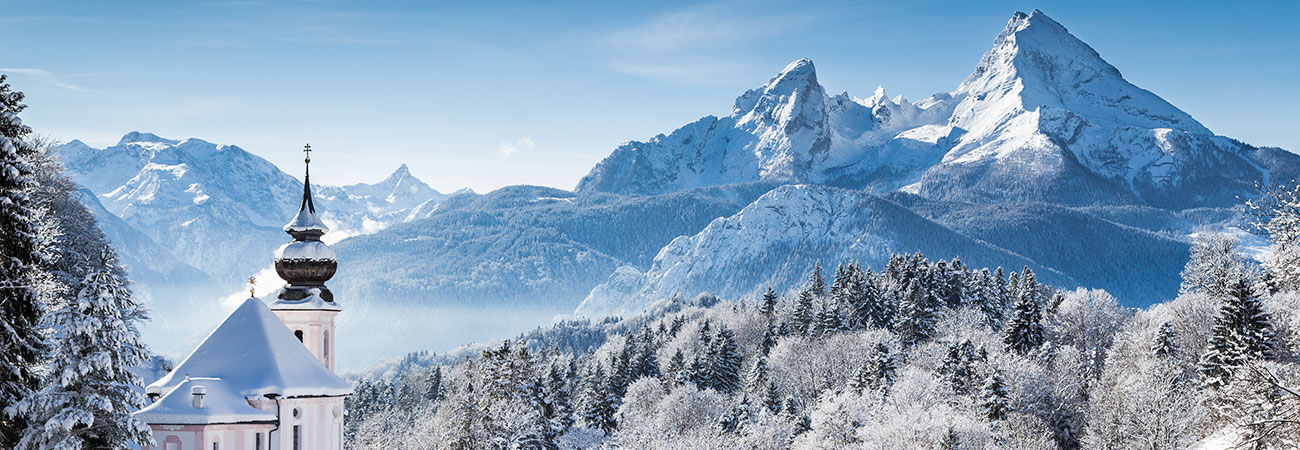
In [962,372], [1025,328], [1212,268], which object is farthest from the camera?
[1025,328]

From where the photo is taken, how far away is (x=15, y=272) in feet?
92.8

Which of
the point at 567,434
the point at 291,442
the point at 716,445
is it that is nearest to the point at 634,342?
the point at 567,434

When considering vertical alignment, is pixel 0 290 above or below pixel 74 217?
below

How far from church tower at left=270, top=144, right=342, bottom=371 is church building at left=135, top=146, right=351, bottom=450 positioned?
7132 millimetres

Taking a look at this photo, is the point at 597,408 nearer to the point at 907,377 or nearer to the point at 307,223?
the point at 907,377

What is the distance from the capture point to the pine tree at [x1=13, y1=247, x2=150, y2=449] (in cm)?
2811

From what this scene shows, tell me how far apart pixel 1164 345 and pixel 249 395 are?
2484 inches

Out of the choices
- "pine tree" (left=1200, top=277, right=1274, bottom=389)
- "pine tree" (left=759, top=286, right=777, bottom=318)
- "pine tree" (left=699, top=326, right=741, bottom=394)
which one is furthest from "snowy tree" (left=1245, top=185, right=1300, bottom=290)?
"pine tree" (left=759, top=286, right=777, bottom=318)

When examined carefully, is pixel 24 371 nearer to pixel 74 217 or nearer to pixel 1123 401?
pixel 74 217

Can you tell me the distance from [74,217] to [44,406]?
5411 cm

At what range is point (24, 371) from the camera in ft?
93.8

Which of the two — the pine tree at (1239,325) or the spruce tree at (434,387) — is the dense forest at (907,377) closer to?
the pine tree at (1239,325)

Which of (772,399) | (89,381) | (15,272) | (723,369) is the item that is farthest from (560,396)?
(15,272)

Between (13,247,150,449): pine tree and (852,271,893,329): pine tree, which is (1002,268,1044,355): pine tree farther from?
(13,247,150,449): pine tree
